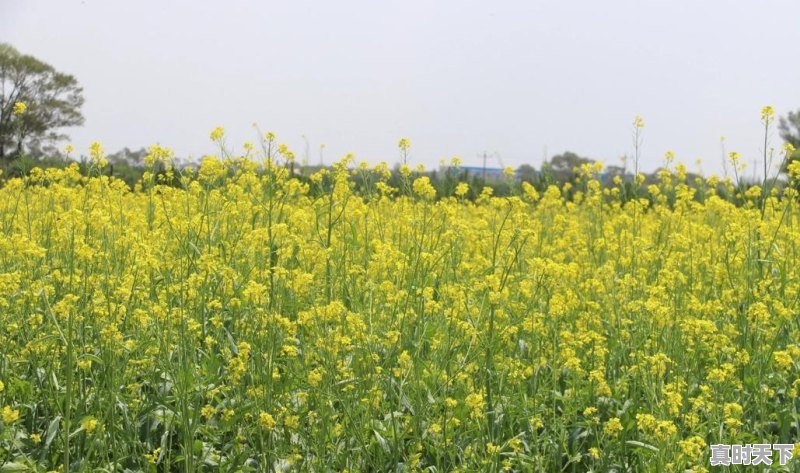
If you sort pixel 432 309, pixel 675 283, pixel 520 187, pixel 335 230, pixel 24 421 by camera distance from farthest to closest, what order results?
pixel 520 187 < pixel 335 230 < pixel 675 283 < pixel 432 309 < pixel 24 421

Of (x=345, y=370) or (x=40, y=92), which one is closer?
(x=345, y=370)

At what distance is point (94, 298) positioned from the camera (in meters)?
3.05

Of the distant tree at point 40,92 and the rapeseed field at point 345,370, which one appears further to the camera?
the distant tree at point 40,92

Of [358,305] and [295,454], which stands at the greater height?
[358,305]

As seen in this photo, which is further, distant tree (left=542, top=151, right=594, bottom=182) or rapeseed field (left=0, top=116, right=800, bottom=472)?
distant tree (left=542, top=151, right=594, bottom=182)

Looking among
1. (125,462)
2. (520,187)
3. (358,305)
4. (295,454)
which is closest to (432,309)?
(358,305)

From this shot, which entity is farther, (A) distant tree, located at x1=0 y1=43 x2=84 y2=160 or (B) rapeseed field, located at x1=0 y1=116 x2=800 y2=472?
(A) distant tree, located at x1=0 y1=43 x2=84 y2=160

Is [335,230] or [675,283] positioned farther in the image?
[335,230]

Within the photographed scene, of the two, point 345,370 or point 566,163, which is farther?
point 566,163

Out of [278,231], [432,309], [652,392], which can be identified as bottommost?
[652,392]

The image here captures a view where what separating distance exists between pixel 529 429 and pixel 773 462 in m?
0.77

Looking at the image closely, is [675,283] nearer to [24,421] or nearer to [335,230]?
[335,230]

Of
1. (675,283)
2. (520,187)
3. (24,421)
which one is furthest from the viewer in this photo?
(520,187)

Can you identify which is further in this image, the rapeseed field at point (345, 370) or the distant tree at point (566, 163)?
the distant tree at point (566, 163)
